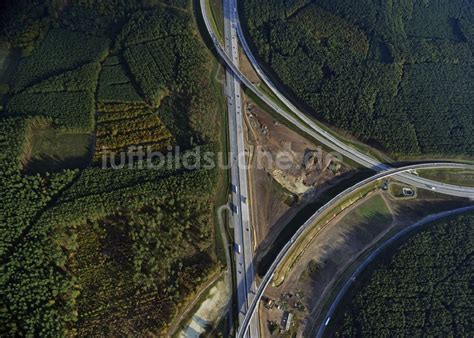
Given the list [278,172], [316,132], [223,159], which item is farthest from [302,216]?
[316,132]

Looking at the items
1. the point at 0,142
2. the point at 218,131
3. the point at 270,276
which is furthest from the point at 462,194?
the point at 0,142

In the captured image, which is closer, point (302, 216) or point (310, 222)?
point (310, 222)

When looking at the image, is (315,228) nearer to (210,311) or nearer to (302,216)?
(302,216)

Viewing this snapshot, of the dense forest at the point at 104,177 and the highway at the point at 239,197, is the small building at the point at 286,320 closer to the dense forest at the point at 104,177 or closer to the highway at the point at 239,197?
the highway at the point at 239,197

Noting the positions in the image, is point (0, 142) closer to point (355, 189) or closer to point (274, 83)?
point (274, 83)

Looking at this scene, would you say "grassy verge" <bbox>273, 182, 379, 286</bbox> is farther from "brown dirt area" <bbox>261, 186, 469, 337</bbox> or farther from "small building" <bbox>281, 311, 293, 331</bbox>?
"small building" <bbox>281, 311, 293, 331</bbox>

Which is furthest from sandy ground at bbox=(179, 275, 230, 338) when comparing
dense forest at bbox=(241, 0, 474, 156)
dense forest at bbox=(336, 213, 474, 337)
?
dense forest at bbox=(241, 0, 474, 156)
